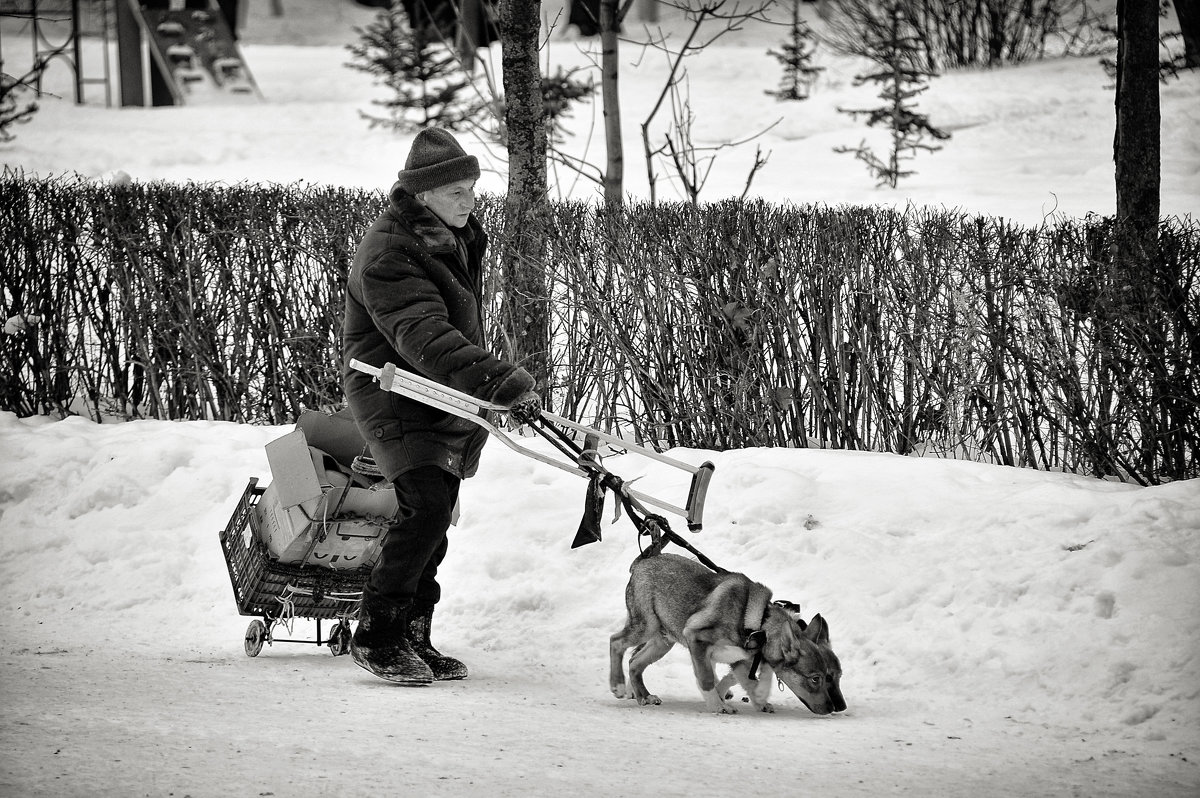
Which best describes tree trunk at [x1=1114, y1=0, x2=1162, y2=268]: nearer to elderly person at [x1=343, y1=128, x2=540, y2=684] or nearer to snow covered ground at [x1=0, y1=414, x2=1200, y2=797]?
snow covered ground at [x1=0, y1=414, x2=1200, y2=797]

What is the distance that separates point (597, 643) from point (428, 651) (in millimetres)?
843

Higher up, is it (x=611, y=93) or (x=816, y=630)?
(x=611, y=93)

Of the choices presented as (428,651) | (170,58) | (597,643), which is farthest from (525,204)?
(170,58)

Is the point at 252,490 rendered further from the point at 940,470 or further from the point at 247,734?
the point at 940,470

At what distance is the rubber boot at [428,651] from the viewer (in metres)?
4.88

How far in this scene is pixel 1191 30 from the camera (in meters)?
20.6

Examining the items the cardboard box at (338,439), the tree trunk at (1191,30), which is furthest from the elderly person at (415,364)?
the tree trunk at (1191,30)

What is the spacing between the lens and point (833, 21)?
2942cm

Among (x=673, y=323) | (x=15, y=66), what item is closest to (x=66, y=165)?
(x=15, y=66)

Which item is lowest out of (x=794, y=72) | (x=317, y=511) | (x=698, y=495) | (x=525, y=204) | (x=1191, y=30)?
(x=317, y=511)

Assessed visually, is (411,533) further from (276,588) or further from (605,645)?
(605,645)

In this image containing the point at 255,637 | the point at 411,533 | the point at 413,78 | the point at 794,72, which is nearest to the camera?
the point at 411,533

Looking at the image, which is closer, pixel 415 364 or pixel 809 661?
pixel 809 661

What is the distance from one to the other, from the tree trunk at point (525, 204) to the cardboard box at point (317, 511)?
8.41 ft
